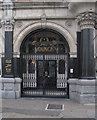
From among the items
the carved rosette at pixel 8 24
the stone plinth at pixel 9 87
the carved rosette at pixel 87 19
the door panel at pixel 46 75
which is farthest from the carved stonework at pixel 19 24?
the carved rosette at pixel 87 19

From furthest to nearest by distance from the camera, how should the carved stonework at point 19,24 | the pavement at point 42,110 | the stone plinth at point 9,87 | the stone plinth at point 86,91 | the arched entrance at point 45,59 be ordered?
the arched entrance at point 45,59, the carved stonework at point 19,24, the stone plinth at point 9,87, the stone plinth at point 86,91, the pavement at point 42,110

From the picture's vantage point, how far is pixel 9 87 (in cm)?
919

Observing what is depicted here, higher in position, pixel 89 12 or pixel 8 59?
pixel 89 12

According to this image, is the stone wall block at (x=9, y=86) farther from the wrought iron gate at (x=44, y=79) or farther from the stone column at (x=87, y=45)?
the stone column at (x=87, y=45)

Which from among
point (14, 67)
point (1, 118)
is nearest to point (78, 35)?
point (14, 67)

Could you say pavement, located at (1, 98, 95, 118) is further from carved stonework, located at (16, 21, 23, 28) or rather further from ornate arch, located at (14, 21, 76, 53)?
carved stonework, located at (16, 21, 23, 28)

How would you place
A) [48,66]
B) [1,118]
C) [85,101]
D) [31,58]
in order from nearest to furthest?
[1,118]
[85,101]
[31,58]
[48,66]

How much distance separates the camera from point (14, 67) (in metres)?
9.35

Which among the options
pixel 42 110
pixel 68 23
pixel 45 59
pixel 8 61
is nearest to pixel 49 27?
pixel 68 23

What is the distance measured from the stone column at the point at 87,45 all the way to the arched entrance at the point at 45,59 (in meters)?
1.22

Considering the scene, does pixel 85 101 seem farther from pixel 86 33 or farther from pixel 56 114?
pixel 86 33

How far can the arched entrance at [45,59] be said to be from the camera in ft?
31.6

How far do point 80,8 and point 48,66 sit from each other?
15.0 feet

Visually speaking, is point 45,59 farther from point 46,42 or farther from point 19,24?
point 19,24
